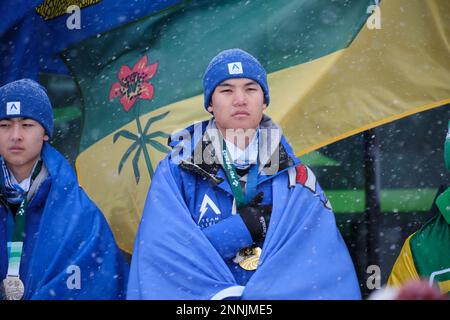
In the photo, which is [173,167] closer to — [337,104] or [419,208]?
[337,104]

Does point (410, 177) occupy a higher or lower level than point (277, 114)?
lower

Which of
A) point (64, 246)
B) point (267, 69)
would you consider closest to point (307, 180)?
point (267, 69)

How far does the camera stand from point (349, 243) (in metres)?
3.65

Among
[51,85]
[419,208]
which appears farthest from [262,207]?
[51,85]

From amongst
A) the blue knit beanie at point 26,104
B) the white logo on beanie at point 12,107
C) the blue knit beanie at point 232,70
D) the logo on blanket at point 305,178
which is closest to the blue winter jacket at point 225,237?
the logo on blanket at point 305,178

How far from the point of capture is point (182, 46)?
377 cm

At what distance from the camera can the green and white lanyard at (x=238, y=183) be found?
3203 mm

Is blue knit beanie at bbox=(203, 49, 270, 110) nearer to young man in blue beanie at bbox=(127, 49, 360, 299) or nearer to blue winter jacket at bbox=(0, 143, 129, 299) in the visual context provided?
young man in blue beanie at bbox=(127, 49, 360, 299)

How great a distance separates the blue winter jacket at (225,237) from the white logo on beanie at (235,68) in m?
0.29

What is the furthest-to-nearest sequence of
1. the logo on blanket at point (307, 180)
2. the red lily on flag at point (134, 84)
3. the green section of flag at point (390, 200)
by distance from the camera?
the red lily on flag at point (134, 84)
the green section of flag at point (390, 200)
the logo on blanket at point (307, 180)

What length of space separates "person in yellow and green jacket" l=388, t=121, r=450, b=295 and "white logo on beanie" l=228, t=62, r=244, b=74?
3.40 feet

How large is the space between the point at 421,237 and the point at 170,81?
58.0 inches

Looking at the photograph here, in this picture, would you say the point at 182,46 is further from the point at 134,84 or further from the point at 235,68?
the point at 235,68

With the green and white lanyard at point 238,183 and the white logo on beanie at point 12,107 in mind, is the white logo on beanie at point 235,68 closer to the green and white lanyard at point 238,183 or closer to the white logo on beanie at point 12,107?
the green and white lanyard at point 238,183
